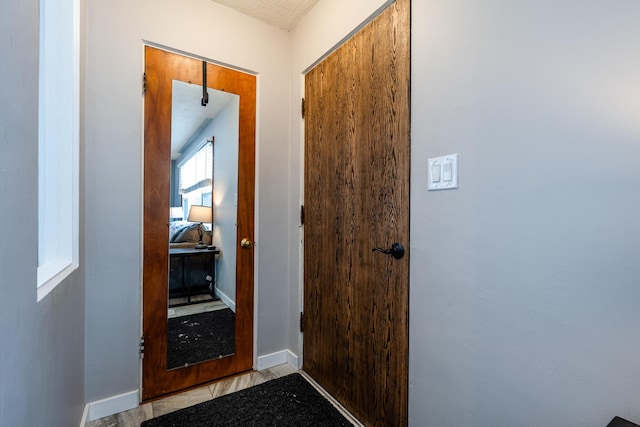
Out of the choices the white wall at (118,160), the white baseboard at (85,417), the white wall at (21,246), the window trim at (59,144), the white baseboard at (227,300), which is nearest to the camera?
the white wall at (21,246)

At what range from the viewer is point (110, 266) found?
1.68m

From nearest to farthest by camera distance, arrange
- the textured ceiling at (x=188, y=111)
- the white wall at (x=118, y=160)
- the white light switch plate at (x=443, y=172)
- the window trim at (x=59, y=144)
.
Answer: the white light switch plate at (x=443, y=172), the window trim at (x=59, y=144), the white wall at (x=118, y=160), the textured ceiling at (x=188, y=111)

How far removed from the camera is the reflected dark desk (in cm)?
190

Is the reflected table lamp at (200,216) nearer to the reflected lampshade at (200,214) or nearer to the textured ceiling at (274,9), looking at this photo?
the reflected lampshade at (200,214)

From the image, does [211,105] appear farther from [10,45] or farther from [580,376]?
[580,376]

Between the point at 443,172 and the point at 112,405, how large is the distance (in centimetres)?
215

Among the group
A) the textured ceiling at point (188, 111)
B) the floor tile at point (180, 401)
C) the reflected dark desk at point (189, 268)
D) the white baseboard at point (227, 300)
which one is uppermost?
the textured ceiling at point (188, 111)

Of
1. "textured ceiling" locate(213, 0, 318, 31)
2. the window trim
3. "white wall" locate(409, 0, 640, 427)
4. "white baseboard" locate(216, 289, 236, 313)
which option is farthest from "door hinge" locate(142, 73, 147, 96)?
"white wall" locate(409, 0, 640, 427)

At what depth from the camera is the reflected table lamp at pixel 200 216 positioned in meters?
1.95

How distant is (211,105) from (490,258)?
1.88 metres

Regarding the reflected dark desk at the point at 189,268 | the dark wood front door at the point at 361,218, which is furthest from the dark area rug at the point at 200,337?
the dark wood front door at the point at 361,218

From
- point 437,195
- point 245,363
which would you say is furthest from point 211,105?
point 245,363

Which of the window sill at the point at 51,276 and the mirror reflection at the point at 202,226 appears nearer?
the window sill at the point at 51,276

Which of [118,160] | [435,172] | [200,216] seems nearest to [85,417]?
[200,216]
